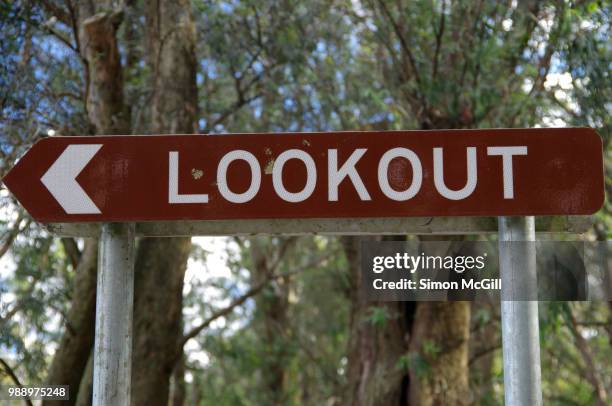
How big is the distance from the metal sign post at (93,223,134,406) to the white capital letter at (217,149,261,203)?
399 mm

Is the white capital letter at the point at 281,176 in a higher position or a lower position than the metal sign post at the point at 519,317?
higher

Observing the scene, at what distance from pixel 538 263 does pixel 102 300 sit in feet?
5.10

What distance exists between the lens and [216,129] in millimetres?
9914

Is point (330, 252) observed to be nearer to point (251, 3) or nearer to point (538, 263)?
point (251, 3)

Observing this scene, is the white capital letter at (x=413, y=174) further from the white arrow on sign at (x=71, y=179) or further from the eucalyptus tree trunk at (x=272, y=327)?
the eucalyptus tree trunk at (x=272, y=327)

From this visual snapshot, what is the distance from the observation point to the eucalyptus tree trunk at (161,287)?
5.36 meters

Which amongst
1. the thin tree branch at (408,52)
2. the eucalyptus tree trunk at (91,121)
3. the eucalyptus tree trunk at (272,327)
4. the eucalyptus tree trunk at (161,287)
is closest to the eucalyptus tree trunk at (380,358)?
the thin tree branch at (408,52)

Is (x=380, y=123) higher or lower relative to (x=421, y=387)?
higher

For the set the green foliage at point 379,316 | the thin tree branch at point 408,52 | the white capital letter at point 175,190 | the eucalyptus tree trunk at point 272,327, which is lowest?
the white capital letter at point 175,190

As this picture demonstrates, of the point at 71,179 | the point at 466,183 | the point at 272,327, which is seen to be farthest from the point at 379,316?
the point at 272,327

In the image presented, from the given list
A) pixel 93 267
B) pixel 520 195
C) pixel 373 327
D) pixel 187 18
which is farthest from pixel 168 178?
pixel 373 327

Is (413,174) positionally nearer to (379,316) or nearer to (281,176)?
(281,176)

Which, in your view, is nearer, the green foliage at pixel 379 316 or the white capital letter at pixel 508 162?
the white capital letter at pixel 508 162

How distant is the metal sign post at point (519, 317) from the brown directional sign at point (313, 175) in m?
0.10
